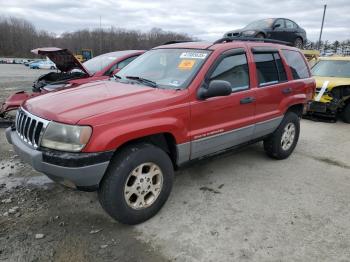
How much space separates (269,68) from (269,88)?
1.11 ft

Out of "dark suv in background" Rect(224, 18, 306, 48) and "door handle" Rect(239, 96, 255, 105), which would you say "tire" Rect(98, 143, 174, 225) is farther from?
"dark suv in background" Rect(224, 18, 306, 48)

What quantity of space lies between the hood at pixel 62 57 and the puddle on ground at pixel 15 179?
2.60m

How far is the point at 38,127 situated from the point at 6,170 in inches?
83.1

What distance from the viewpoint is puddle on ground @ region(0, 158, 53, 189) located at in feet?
14.2

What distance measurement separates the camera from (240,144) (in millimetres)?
4594

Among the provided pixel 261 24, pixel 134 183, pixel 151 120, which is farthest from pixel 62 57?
pixel 261 24

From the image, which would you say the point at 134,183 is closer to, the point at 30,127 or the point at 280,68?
the point at 30,127

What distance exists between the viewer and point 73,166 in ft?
9.46

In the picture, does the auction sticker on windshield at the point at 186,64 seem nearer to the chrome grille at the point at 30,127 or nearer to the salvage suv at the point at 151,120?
the salvage suv at the point at 151,120

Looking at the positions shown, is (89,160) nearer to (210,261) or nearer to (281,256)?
(210,261)

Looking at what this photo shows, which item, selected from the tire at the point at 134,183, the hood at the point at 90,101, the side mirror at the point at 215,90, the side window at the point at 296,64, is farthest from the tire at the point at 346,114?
the tire at the point at 134,183

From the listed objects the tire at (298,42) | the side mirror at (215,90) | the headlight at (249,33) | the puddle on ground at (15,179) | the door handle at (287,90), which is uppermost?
the headlight at (249,33)

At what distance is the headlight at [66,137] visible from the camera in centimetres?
289

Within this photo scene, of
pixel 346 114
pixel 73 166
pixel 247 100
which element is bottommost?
pixel 346 114
